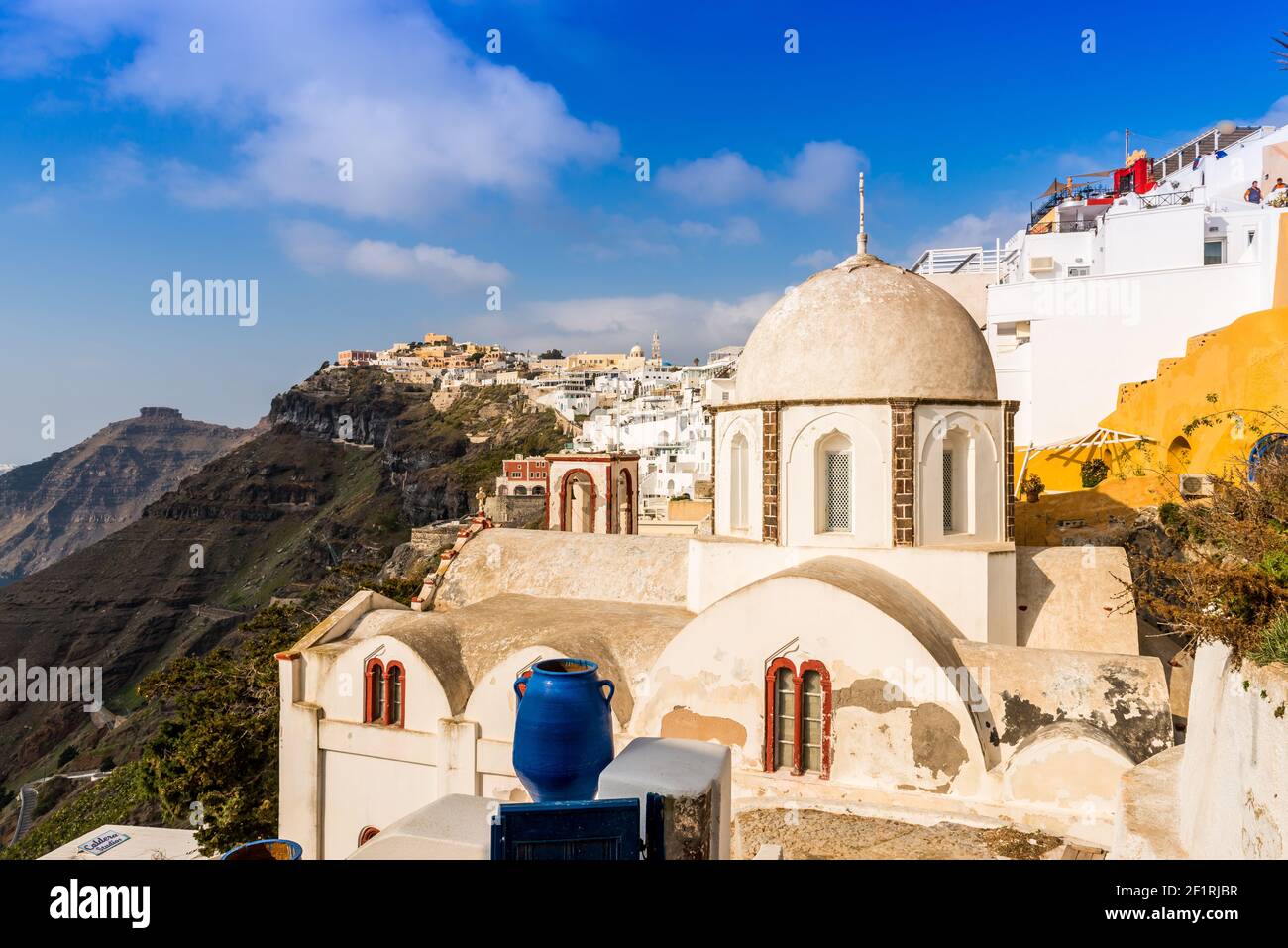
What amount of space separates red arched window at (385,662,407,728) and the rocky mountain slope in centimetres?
6016

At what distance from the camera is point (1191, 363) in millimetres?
23703

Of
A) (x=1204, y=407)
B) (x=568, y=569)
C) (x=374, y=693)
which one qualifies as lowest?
(x=374, y=693)

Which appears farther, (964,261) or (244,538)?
(244,538)

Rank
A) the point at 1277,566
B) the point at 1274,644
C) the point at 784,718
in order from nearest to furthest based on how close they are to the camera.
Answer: the point at 1274,644, the point at 1277,566, the point at 784,718

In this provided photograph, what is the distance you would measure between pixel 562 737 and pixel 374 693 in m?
7.80

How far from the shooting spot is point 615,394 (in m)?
109

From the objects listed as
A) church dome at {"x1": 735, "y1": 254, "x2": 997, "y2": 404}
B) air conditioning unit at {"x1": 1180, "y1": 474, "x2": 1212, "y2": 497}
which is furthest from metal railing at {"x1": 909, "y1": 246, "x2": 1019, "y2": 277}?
church dome at {"x1": 735, "y1": 254, "x2": 997, "y2": 404}

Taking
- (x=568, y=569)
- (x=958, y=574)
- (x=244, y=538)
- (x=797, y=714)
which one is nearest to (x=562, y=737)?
(x=797, y=714)

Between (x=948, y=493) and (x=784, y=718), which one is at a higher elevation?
(x=948, y=493)

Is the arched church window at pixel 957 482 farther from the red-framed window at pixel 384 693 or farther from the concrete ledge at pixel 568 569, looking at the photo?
the red-framed window at pixel 384 693

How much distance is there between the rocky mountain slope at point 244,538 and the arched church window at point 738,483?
64.8m

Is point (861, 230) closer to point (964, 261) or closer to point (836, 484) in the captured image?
point (836, 484)

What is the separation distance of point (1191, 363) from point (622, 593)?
62.6ft
